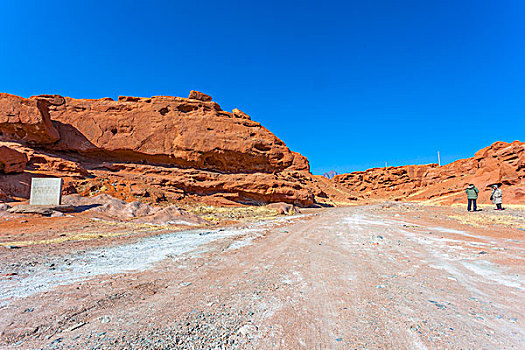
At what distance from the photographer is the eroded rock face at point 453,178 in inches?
1023

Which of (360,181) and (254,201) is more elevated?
(360,181)

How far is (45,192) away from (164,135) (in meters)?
13.7

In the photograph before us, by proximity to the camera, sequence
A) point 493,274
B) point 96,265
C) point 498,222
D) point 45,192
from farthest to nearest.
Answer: point 45,192
point 498,222
point 96,265
point 493,274

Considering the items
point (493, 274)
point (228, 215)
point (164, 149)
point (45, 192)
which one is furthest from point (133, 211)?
point (493, 274)

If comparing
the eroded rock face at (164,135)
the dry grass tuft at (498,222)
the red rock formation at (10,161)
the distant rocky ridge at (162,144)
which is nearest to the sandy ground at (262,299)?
the dry grass tuft at (498,222)

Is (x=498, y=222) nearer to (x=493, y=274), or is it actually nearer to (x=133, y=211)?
(x=493, y=274)

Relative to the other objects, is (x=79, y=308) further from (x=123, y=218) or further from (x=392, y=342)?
(x=123, y=218)

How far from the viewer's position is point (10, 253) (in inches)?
200

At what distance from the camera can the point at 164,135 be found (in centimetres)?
2533

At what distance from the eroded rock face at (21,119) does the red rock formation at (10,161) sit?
21.6ft

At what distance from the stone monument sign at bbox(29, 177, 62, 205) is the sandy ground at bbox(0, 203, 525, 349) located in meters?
9.29

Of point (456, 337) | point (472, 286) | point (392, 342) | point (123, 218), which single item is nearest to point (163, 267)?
point (392, 342)

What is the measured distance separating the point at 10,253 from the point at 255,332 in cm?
624

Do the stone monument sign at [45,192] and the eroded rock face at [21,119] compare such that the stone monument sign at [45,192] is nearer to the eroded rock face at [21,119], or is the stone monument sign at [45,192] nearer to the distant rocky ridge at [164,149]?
the distant rocky ridge at [164,149]
